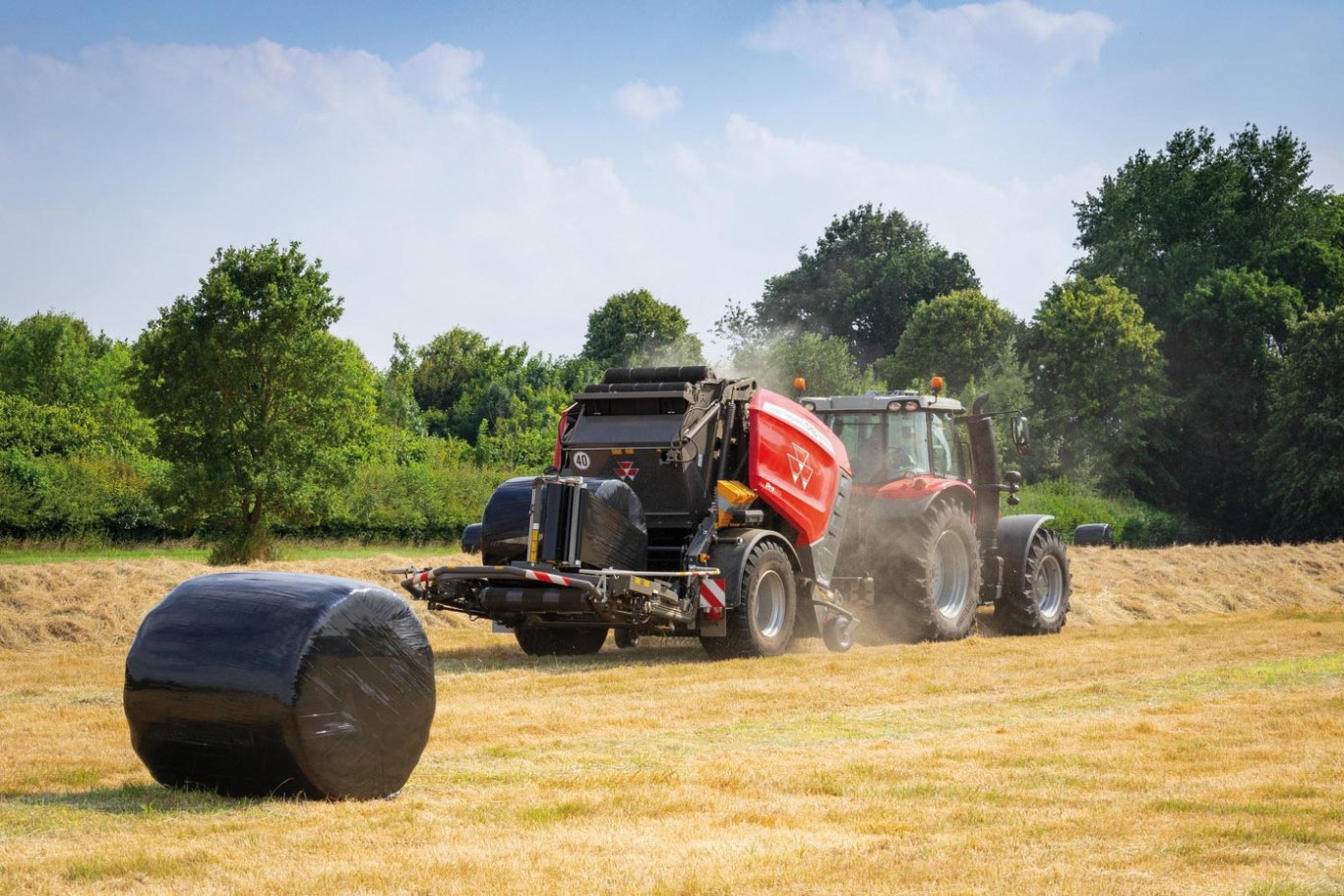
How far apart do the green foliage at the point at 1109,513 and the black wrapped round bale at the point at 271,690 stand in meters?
31.7

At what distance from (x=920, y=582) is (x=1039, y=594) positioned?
10.0ft

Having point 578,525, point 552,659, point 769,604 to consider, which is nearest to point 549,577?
point 578,525

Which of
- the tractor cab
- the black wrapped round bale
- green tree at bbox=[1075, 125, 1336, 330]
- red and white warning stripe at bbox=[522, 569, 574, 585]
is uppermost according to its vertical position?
green tree at bbox=[1075, 125, 1336, 330]

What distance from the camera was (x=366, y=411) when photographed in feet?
83.8

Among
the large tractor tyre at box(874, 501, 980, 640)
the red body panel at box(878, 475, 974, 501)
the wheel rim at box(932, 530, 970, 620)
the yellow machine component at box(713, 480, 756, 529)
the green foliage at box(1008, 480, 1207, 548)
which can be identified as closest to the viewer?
the yellow machine component at box(713, 480, 756, 529)

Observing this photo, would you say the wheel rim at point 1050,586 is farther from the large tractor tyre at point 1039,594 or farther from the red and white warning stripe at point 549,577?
the red and white warning stripe at point 549,577

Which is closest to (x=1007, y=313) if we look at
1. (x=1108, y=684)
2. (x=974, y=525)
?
(x=974, y=525)

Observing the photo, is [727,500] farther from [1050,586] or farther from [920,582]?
[1050,586]

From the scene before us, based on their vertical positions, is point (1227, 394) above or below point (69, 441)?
above

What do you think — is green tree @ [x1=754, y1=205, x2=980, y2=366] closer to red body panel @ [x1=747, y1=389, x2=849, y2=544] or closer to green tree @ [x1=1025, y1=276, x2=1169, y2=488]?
green tree @ [x1=1025, y1=276, x2=1169, y2=488]

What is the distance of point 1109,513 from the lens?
4378 centimetres

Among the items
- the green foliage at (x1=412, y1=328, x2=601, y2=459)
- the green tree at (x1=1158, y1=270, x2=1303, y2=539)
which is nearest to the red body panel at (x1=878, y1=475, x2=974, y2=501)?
the green foliage at (x1=412, y1=328, x2=601, y2=459)

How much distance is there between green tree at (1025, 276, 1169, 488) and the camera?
170ft

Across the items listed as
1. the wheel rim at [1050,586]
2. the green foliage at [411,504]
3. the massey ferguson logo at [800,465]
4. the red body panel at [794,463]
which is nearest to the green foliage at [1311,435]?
the green foliage at [411,504]
